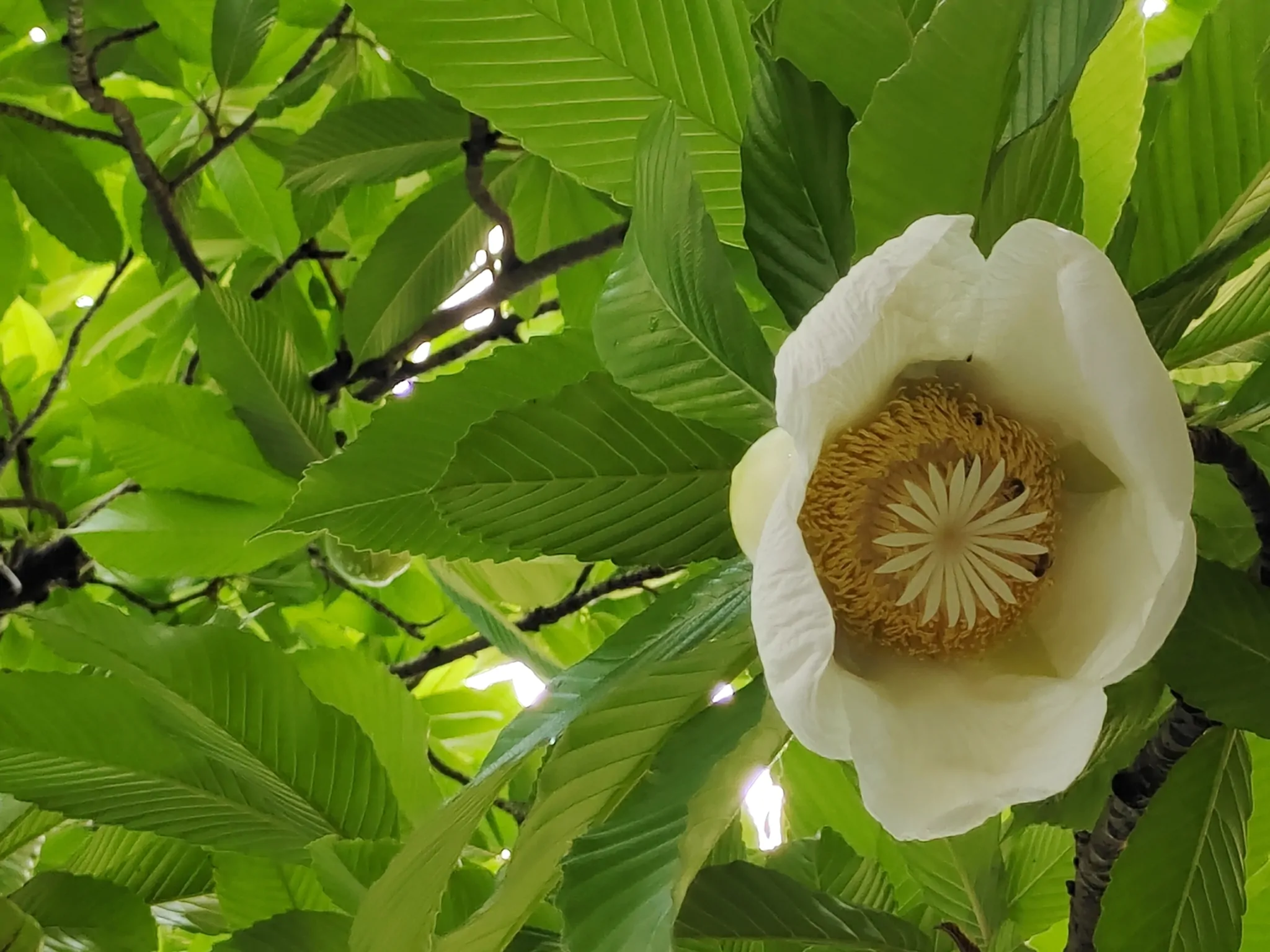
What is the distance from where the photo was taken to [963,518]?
302 millimetres

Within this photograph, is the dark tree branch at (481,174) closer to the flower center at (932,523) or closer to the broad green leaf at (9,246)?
the broad green leaf at (9,246)

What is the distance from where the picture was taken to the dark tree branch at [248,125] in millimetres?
833

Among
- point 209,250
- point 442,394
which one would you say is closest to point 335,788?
point 442,394

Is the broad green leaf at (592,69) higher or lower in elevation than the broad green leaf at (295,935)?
higher

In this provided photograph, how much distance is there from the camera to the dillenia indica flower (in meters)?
0.24

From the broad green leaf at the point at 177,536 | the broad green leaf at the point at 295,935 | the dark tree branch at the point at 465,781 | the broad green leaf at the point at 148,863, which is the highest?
the broad green leaf at the point at 177,536

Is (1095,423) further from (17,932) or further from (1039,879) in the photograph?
(17,932)

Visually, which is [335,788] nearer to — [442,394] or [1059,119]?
[442,394]

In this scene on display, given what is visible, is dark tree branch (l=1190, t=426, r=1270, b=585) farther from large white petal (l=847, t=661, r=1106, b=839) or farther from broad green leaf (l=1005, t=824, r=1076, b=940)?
broad green leaf (l=1005, t=824, r=1076, b=940)

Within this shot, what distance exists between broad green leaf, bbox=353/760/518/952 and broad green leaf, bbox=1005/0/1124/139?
25 centimetres

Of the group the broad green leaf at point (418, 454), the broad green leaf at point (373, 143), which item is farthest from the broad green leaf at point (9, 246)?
the broad green leaf at point (418, 454)

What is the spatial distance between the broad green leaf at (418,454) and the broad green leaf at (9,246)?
0.61 m

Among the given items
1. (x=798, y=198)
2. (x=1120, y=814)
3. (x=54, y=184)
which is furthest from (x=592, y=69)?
(x=54, y=184)

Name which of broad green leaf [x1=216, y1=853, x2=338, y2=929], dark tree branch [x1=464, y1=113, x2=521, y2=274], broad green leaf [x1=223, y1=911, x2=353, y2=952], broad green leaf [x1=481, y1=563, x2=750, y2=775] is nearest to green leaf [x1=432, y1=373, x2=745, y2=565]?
broad green leaf [x1=481, y1=563, x2=750, y2=775]
